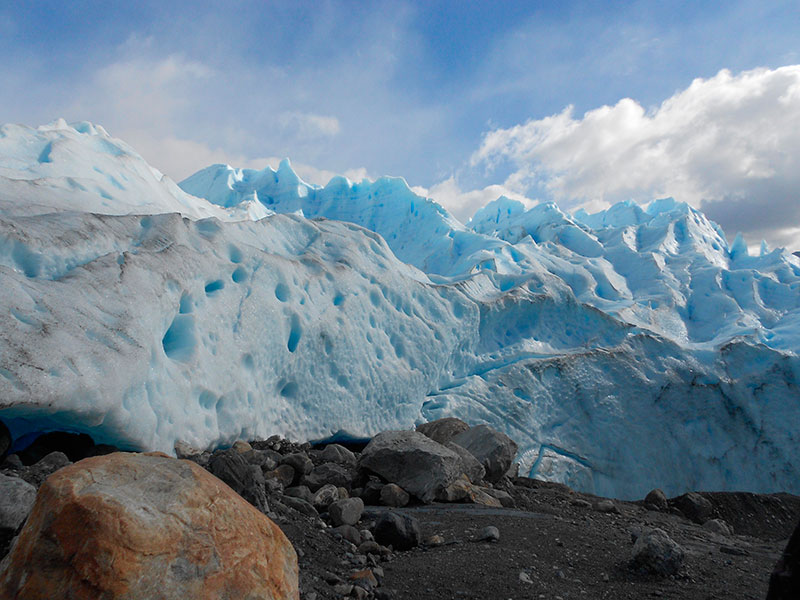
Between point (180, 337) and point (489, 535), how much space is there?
10.5ft

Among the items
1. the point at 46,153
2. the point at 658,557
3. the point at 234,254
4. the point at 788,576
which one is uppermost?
the point at 46,153

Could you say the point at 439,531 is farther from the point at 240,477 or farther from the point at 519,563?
the point at 240,477

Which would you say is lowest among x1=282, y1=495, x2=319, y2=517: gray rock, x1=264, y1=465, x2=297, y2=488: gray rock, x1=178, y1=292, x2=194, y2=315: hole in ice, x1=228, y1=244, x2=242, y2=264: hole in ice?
x1=264, y1=465, x2=297, y2=488: gray rock

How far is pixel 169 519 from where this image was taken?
1518 millimetres

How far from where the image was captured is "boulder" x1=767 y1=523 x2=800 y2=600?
130 centimetres

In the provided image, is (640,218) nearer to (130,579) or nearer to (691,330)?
(691,330)

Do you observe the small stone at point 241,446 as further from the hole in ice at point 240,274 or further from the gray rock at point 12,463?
the hole in ice at point 240,274

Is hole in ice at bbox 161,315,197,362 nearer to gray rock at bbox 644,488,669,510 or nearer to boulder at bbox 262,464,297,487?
boulder at bbox 262,464,297,487

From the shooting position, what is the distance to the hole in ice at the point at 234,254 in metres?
5.70

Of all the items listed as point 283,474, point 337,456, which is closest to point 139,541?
point 283,474

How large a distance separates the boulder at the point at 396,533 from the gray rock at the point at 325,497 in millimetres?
561

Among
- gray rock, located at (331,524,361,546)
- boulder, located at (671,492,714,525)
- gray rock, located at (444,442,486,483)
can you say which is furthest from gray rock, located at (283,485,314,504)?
boulder, located at (671,492,714,525)

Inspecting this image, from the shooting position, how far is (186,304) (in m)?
4.74

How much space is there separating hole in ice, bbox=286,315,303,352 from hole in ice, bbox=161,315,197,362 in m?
1.35
